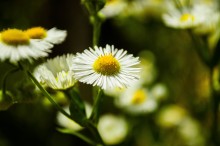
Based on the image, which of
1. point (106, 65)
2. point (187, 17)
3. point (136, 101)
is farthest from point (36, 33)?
point (136, 101)

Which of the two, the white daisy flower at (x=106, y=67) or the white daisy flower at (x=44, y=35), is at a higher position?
the white daisy flower at (x=44, y=35)

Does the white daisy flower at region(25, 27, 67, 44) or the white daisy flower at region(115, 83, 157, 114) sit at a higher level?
the white daisy flower at region(25, 27, 67, 44)

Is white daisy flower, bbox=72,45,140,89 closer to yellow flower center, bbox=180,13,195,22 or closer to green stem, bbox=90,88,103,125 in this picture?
green stem, bbox=90,88,103,125

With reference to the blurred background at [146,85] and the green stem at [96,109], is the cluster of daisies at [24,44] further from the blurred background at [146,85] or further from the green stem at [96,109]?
the blurred background at [146,85]

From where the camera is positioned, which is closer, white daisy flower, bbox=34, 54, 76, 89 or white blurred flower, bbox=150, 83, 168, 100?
white daisy flower, bbox=34, 54, 76, 89

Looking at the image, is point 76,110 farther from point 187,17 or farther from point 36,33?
point 187,17

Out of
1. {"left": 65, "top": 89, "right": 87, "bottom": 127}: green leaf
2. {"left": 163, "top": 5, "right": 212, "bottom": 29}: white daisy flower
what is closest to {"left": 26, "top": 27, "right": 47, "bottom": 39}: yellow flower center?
{"left": 65, "top": 89, "right": 87, "bottom": 127}: green leaf

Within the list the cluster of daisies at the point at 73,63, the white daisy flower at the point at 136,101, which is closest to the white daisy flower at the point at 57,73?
the cluster of daisies at the point at 73,63
